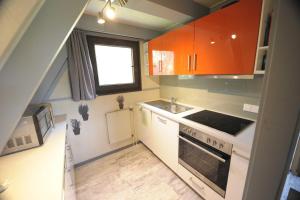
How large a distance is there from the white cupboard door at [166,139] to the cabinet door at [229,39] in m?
0.79

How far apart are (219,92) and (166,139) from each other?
0.97 metres

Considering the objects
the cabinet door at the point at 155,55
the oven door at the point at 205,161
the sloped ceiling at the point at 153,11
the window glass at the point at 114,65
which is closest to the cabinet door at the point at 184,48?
the sloped ceiling at the point at 153,11

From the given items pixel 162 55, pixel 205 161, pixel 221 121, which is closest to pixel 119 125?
pixel 162 55

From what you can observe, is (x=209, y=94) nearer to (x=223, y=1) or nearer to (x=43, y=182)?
(x=223, y=1)

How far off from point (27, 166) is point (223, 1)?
248 cm

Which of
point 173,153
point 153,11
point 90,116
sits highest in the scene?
point 153,11

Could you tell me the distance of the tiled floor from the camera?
1.59 metres

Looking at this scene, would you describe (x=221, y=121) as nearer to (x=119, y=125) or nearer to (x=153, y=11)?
(x=153, y=11)

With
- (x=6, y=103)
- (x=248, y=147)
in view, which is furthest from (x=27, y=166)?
(x=248, y=147)

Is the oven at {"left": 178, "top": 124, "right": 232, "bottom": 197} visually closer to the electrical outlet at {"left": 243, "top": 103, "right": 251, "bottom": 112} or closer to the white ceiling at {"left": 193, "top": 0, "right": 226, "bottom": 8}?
the electrical outlet at {"left": 243, "top": 103, "right": 251, "bottom": 112}

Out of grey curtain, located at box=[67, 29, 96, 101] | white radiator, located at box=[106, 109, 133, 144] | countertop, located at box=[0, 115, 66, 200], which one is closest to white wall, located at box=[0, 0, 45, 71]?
countertop, located at box=[0, 115, 66, 200]

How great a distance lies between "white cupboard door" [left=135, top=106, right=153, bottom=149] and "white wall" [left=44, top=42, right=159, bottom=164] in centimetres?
25

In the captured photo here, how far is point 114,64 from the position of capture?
2285mm

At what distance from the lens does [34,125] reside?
1106mm
